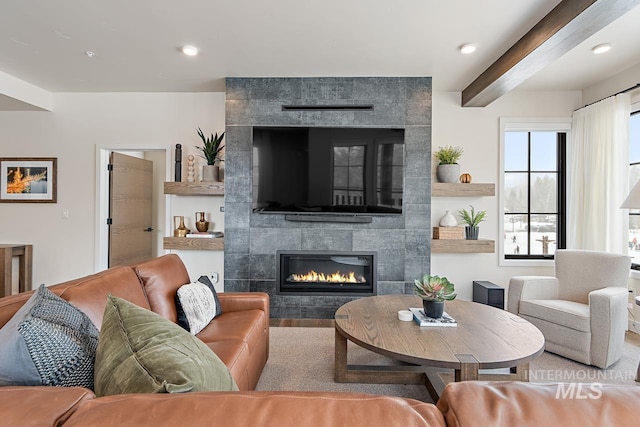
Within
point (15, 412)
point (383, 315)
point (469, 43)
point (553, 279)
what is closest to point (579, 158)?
point (553, 279)

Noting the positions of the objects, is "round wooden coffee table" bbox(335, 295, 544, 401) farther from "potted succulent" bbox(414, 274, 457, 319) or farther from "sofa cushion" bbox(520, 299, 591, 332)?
"sofa cushion" bbox(520, 299, 591, 332)

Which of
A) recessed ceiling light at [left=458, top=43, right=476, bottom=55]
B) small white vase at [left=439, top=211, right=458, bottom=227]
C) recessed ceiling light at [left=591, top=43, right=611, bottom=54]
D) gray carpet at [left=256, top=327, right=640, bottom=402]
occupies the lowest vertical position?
gray carpet at [left=256, top=327, right=640, bottom=402]

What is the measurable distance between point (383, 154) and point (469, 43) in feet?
4.13

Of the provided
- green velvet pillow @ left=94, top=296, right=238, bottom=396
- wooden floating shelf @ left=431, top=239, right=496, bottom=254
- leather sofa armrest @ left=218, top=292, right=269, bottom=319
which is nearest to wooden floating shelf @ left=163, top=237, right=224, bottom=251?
leather sofa armrest @ left=218, top=292, right=269, bottom=319

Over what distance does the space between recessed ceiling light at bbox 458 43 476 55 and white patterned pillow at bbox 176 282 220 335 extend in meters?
2.92

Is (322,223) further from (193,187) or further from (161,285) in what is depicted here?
(161,285)

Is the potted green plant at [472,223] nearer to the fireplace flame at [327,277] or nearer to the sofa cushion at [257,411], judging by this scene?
the fireplace flame at [327,277]

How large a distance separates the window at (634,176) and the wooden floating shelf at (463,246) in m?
1.29

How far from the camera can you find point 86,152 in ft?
13.9

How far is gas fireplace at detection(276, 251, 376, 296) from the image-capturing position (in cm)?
374

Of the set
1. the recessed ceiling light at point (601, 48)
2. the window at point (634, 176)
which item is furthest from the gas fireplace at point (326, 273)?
the recessed ceiling light at point (601, 48)

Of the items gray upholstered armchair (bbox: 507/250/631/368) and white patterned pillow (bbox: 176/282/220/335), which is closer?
white patterned pillow (bbox: 176/282/220/335)

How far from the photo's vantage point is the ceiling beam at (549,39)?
2.10 metres

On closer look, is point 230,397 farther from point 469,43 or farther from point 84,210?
point 84,210
